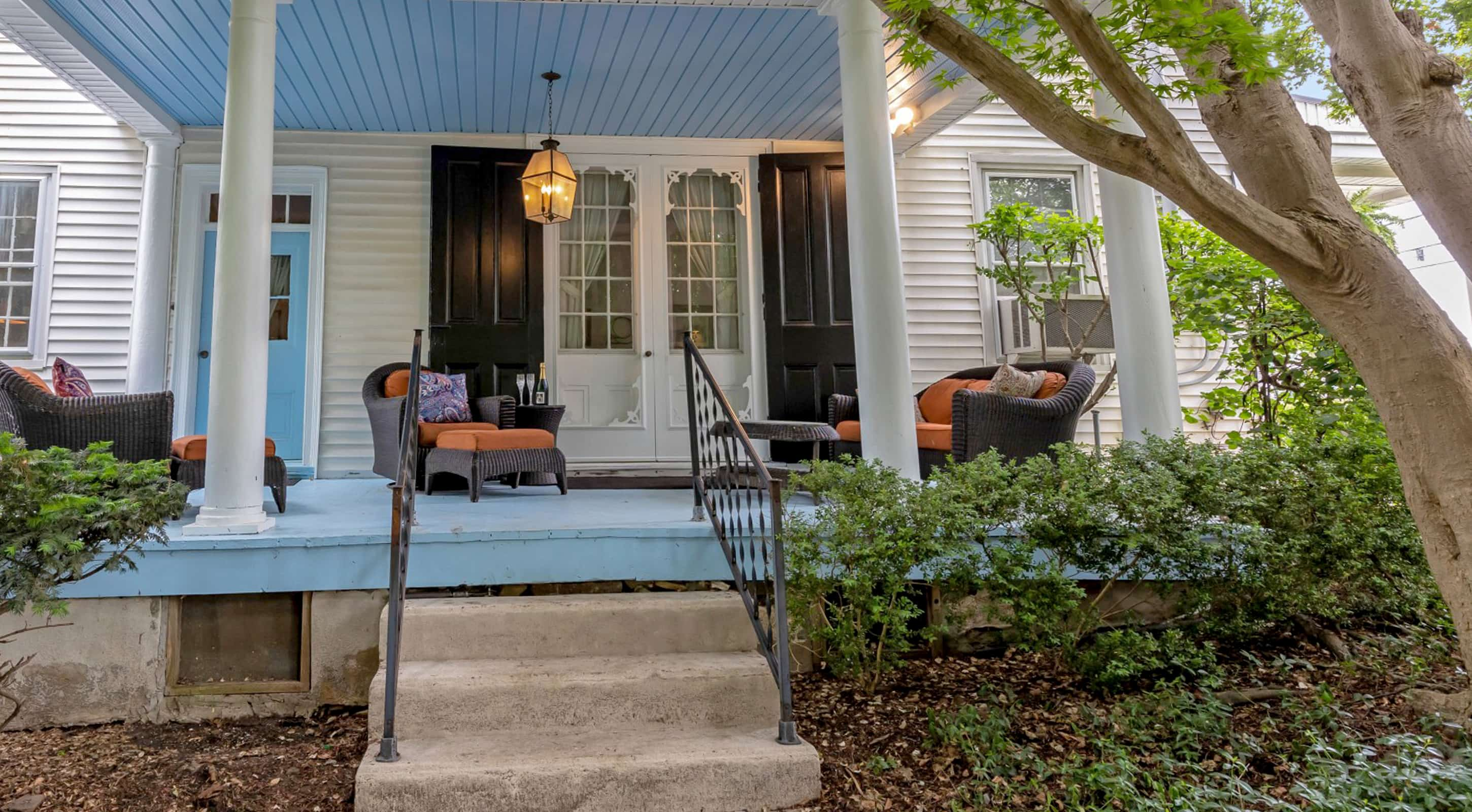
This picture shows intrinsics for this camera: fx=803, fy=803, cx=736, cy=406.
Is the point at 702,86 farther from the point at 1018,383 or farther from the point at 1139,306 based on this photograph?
the point at 1139,306

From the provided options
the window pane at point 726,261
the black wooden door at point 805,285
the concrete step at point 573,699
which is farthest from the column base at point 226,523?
the window pane at point 726,261

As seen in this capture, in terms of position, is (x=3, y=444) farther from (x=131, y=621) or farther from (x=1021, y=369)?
(x=1021, y=369)

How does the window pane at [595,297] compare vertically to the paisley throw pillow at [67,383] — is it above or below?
above

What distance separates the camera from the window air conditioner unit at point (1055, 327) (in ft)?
20.0

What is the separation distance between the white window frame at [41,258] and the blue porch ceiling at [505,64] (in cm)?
111

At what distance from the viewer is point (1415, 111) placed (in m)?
2.19

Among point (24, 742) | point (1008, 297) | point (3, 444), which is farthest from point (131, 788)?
point (1008, 297)

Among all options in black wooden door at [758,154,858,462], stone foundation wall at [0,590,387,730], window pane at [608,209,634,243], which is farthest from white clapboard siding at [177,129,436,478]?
stone foundation wall at [0,590,387,730]

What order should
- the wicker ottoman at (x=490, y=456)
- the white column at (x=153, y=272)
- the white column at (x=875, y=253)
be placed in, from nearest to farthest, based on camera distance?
the white column at (x=875, y=253)
the wicker ottoman at (x=490, y=456)
the white column at (x=153, y=272)

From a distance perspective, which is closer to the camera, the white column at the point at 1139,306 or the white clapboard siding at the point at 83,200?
the white column at the point at 1139,306

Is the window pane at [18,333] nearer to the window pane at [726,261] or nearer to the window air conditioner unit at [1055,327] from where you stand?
the window pane at [726,261]

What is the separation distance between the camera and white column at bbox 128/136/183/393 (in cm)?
562

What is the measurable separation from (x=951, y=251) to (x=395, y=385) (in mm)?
4331

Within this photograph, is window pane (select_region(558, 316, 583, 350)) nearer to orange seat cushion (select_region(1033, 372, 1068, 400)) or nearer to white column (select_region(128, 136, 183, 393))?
white column (select_region(128, 136, 183, 393))
